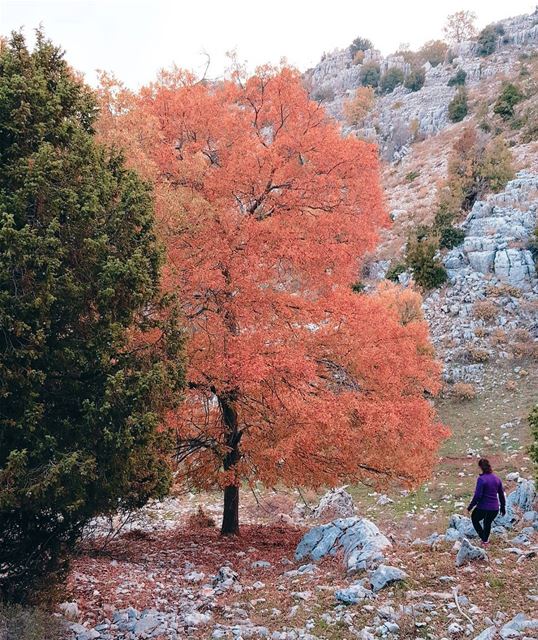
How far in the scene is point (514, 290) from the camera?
28031 millimetres

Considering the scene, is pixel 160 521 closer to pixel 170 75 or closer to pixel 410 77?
pixel 170 75

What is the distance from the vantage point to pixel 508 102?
46.2 meters

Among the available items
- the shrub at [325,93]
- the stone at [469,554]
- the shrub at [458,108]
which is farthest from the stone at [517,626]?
the shrub at [325,93]

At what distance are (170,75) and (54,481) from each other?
28.5 feet

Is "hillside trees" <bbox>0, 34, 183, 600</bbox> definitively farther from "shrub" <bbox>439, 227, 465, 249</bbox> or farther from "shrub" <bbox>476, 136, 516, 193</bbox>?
"shrub" <bbox>476, 136, 516, 193</bbox>

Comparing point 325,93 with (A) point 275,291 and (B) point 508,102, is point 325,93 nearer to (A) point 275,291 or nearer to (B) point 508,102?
(B) point 508,102

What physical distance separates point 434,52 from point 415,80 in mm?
10469

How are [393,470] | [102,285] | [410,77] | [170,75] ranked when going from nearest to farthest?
[102,285] → [393,470] → [170,75] → [410,77]

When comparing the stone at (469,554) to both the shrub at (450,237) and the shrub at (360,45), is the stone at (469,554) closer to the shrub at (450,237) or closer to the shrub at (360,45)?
the shrub at (450,237)

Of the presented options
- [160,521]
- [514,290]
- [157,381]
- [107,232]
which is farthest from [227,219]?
[514,290]

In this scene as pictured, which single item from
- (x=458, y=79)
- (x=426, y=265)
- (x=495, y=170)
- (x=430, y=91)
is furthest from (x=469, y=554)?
(x=458, y=79)

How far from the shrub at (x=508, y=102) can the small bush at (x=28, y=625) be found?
50.1m

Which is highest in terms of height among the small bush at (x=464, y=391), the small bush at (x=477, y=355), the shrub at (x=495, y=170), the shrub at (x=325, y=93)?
the shrub at (x=325, y=93)

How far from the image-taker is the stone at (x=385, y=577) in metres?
6.72
